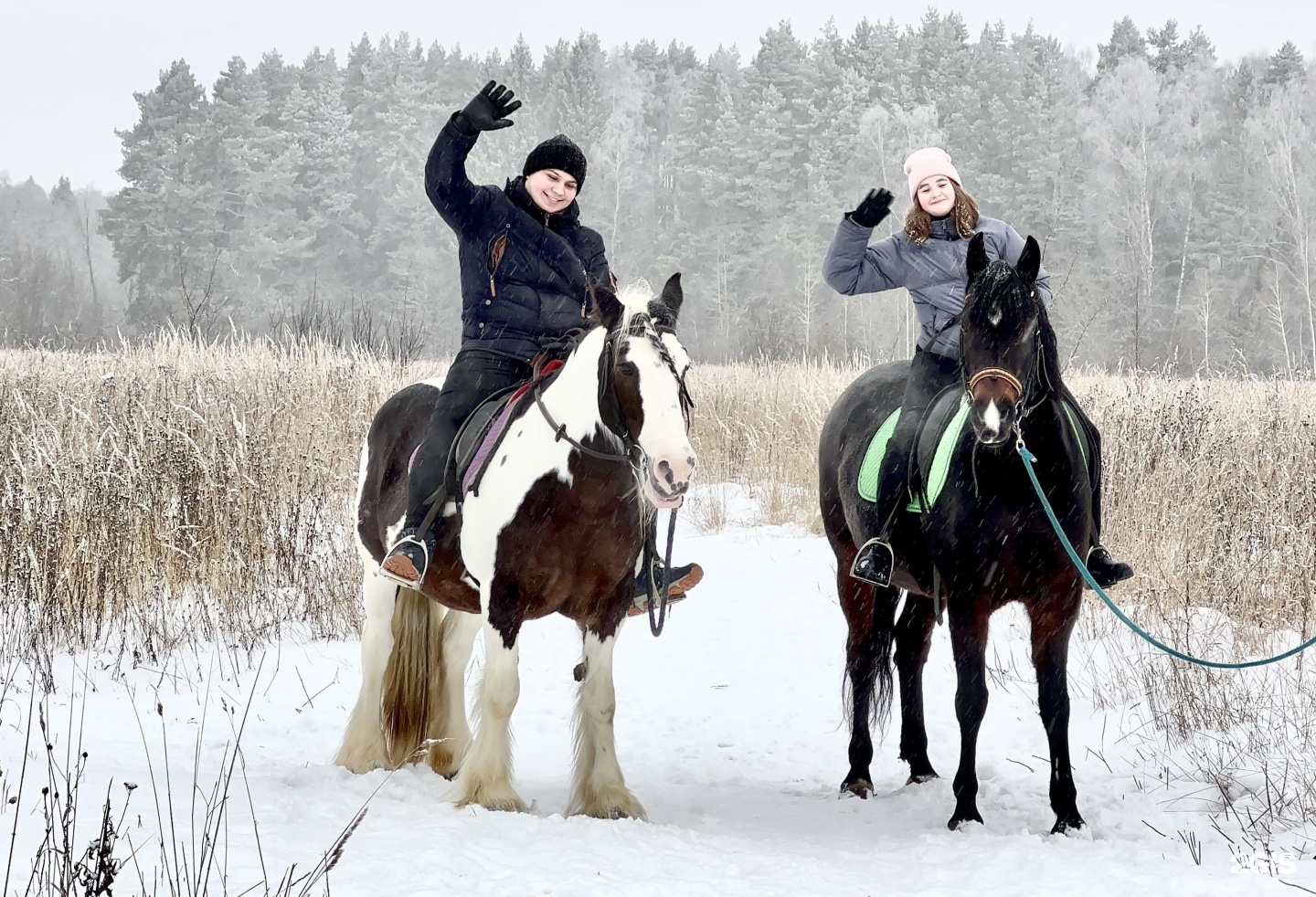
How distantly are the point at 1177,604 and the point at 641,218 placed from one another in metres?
38.2

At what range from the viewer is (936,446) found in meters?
4.12

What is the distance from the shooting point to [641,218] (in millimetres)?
42750

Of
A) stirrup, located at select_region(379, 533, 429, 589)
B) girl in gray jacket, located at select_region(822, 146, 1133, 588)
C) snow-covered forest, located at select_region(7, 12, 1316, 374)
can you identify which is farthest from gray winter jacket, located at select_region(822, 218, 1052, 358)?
snow-covered forest, located at select_region(7, 12, 1316, 374)

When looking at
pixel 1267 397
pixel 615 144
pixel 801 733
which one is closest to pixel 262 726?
pixel 801 733

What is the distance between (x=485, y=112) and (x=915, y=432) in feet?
7.11

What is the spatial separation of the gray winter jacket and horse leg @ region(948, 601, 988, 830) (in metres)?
1.18

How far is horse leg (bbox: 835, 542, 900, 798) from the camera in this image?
4.62 m

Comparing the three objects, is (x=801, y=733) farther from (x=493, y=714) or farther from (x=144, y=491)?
(x=144, y=491)

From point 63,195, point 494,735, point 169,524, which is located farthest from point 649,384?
point 63,195

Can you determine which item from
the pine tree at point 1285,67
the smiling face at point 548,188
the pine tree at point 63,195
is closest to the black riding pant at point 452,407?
the smiling face at point 548,188

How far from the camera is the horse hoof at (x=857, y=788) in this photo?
4.50 metres

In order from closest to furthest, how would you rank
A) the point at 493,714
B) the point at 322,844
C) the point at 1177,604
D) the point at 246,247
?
the point at 322,844 → the point at 493,714 → the point at 1177,604 → the point at 246,247

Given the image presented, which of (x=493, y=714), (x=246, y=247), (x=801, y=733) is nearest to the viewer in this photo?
(x=493, y=714)

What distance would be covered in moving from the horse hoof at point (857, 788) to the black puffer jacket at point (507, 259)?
7.59 ft
